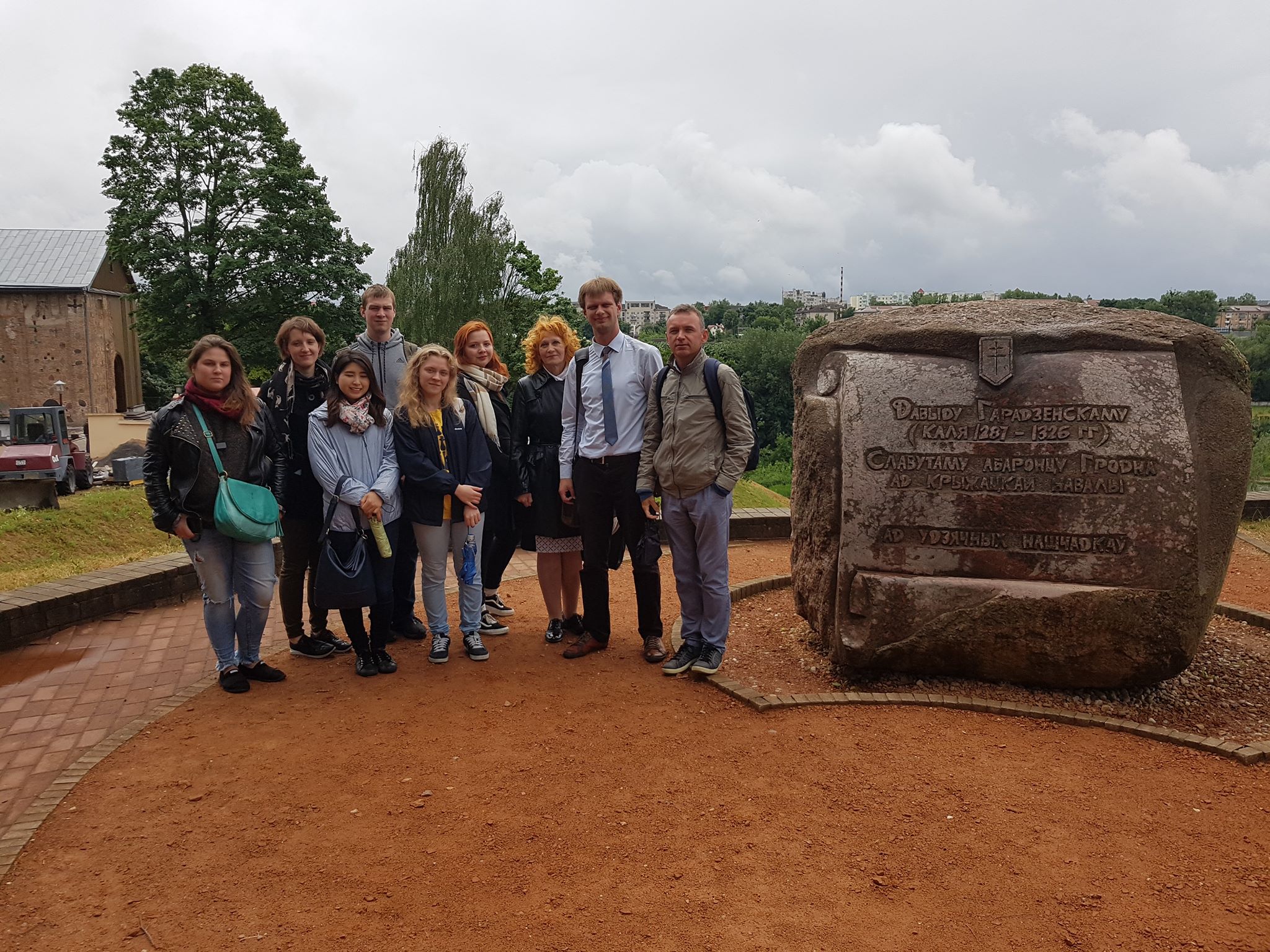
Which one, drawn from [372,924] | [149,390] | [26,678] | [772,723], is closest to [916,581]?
[772,723]

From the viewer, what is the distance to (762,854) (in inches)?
117

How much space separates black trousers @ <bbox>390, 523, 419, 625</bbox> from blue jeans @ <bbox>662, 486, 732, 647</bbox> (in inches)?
58.7

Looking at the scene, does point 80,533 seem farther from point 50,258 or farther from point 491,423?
point 50,258

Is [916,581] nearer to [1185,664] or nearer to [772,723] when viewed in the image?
[772,723]

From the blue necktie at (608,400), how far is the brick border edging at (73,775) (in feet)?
8.36

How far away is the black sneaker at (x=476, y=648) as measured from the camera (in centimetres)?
501

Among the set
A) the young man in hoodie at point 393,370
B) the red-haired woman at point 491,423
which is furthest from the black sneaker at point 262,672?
the red-haired woman at point 491,423

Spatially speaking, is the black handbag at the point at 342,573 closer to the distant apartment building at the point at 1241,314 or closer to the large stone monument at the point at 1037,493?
the large stone monument at the point at 1037,493

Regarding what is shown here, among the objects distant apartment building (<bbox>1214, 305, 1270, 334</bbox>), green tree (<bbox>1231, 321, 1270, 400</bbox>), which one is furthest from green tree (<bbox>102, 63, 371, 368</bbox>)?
distant apartment building (<bbox>1214, 305, 1270, 334</bbox>)

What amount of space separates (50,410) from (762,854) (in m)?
18.6

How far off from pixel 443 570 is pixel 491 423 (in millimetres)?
899

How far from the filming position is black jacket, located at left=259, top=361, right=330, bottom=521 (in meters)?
4.88

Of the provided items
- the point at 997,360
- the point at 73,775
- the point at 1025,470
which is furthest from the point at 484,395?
the point at 1025,470

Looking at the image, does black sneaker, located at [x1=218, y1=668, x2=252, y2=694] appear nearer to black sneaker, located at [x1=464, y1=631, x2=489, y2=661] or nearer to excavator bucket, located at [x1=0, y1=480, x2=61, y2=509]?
black sneaker, located at [x1=464, y1=631, x2=489, y2=661]
